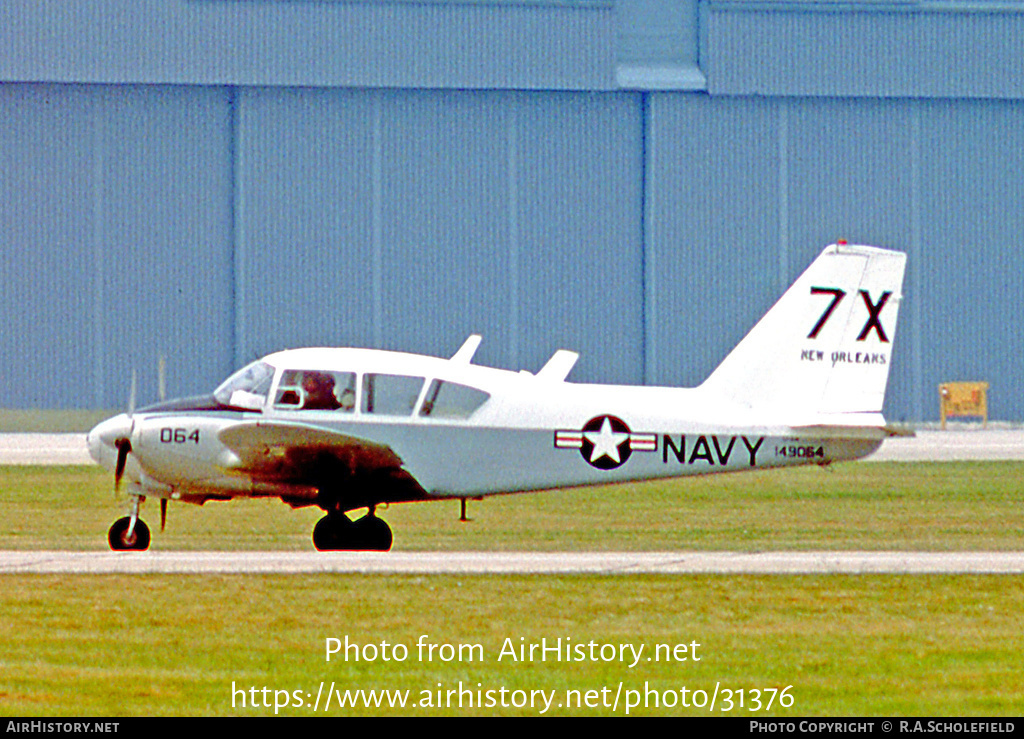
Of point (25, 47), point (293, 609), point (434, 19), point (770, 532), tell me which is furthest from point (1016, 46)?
point (293, 609)

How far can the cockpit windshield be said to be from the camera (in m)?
19.5

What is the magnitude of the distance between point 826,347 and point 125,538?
8.61 metres

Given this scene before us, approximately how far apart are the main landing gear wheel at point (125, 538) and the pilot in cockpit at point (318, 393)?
2.50m

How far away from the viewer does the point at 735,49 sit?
5409 cm

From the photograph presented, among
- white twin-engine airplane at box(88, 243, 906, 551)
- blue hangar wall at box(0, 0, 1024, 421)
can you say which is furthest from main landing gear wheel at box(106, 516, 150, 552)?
blue hangar wall at box(0, 0, 1024, 421)

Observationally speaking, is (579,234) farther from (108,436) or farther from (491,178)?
(108,436)

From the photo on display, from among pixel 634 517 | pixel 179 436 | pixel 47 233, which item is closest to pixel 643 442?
pixel 179 436

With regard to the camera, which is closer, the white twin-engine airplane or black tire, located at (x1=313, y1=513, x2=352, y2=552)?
the white twin-engine airplane

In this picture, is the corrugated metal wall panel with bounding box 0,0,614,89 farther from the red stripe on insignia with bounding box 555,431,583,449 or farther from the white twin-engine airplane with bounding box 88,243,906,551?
the red stripe on insignia with bounding box 555,431,583,449

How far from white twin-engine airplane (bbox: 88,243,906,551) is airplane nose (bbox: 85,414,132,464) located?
3 centimetres

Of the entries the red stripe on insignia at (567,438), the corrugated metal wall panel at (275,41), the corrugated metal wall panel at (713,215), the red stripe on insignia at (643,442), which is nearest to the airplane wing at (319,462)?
the red stripe on insignia at (567,438)

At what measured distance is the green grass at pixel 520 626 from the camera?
38.2 ft

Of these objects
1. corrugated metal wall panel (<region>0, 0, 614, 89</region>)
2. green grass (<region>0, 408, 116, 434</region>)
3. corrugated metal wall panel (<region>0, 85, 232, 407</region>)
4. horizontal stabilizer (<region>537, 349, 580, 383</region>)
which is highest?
corrugated metal wall panel (<region>0, 0, 614, 89</region>)

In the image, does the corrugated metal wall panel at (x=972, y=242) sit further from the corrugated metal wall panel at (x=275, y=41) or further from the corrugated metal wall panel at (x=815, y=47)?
the corrugated metal wall panel at (x=275, y=41)
